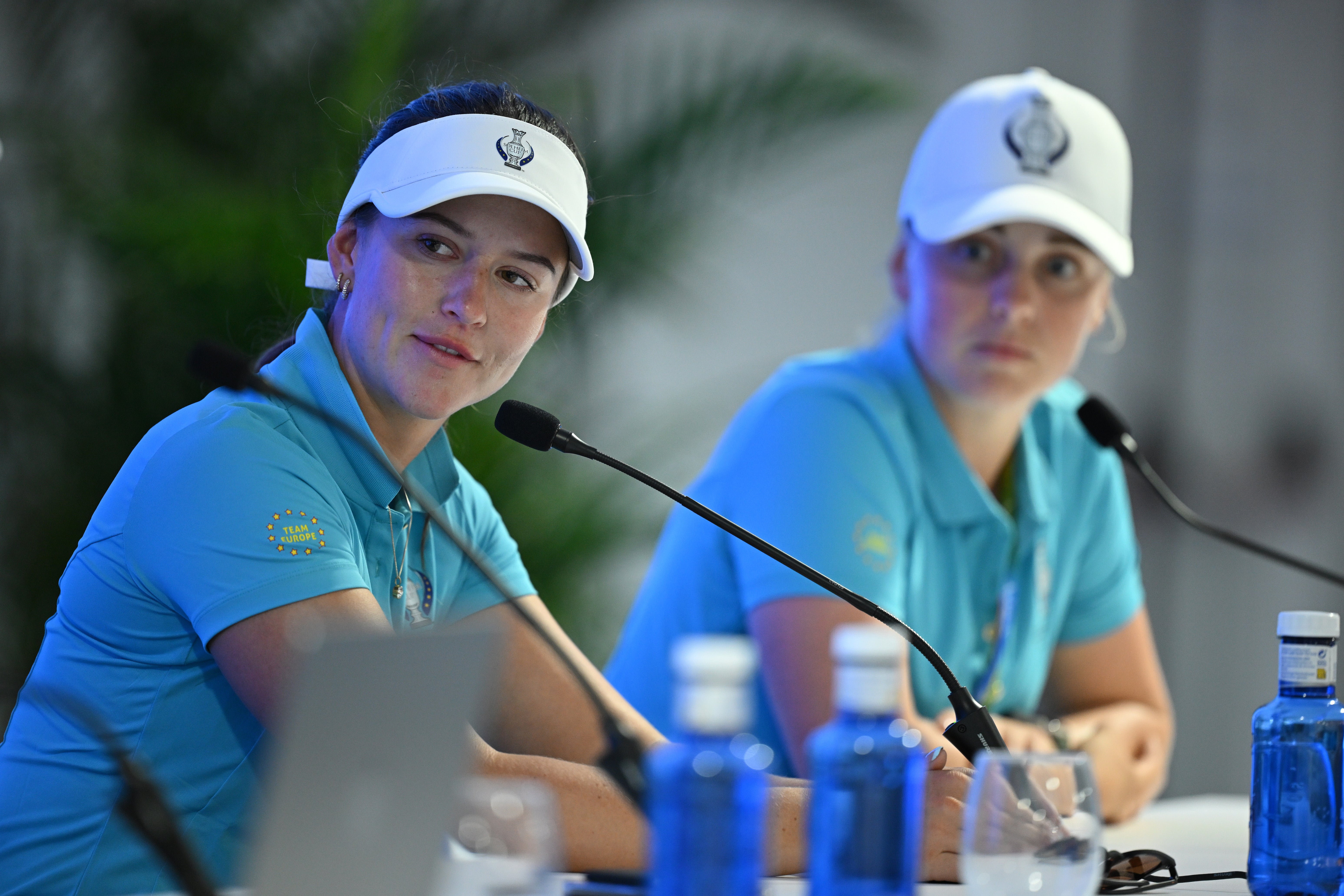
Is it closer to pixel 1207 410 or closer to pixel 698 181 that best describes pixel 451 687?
pixel 698 181

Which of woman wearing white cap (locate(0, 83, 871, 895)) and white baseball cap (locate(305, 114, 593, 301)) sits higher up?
white baseball cap (locate(305, 114, 593, 301))

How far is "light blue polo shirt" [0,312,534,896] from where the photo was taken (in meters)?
1.12

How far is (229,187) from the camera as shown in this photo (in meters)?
2.59

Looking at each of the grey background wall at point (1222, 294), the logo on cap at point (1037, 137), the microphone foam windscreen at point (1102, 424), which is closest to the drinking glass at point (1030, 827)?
the microphone foam windscreen at point (1102, 424)

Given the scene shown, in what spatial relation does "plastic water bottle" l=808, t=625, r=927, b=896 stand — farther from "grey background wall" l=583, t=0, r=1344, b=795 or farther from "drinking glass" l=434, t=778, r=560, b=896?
"grey background wall" l=583, t=0, r=1344, b=795

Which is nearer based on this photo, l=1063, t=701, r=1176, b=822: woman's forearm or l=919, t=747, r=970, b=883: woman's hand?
l=919, t=747, r=970, b=883: woman's hand

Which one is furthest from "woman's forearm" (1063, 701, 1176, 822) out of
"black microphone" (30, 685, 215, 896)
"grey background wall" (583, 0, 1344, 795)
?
"grey background wall" (583, 0, 1344, 795)

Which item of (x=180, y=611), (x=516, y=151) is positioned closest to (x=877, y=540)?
(x=516, y=151)

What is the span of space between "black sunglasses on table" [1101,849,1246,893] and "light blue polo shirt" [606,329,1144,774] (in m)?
0.51

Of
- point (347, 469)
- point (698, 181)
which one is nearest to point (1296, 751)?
point (347, 469)

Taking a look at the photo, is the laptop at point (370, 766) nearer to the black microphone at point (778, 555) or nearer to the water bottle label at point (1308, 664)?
the black microphone at point (778, 555)

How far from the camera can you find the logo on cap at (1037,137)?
71.4 inches

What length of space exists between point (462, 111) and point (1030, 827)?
0.86 m

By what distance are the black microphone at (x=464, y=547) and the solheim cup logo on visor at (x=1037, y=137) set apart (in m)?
1.13
